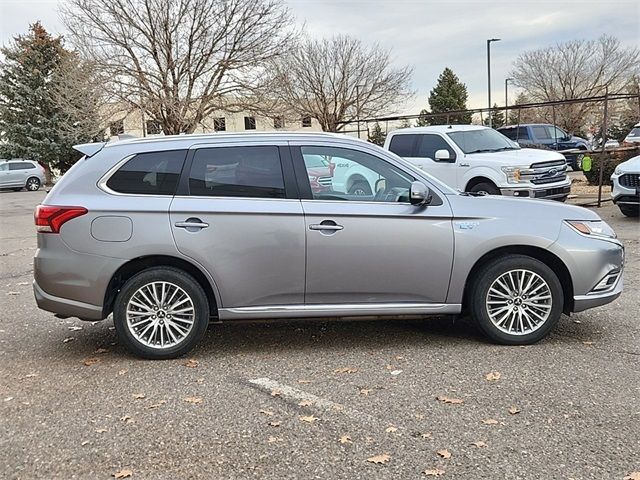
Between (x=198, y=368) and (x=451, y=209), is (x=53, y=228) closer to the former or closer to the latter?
(x=198, y=368)

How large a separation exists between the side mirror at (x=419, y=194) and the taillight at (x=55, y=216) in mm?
2537

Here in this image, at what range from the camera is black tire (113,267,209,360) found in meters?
4.84

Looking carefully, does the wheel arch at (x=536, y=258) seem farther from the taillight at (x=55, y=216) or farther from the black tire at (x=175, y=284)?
the taillight at (x=55, y=216)

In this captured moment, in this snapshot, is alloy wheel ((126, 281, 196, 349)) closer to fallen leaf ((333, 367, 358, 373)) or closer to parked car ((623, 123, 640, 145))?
fallen leaf ((333, 367, 358, 373))

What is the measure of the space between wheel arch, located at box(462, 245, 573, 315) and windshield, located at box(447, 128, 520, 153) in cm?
774

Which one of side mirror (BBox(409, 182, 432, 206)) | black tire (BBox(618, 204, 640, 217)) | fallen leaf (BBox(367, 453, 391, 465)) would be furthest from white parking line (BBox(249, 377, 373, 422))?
black tire (BBox(618, 204, 640, 217))

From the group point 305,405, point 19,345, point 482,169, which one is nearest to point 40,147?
Answer: point 482,169

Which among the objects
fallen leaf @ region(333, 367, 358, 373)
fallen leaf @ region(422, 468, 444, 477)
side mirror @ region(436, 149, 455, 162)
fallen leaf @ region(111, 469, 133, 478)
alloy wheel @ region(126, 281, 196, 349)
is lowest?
fallen leaf @ region(422, 468, 444, 477)

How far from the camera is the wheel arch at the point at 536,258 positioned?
5.06 meters

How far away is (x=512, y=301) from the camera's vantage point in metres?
5.04

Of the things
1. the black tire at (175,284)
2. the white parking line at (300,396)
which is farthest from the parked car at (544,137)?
the white parking line at (300,396)

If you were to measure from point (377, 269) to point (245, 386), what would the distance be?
1372mm

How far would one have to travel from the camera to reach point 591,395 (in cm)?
405

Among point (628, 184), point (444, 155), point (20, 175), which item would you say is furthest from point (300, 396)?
point (20, 175)
